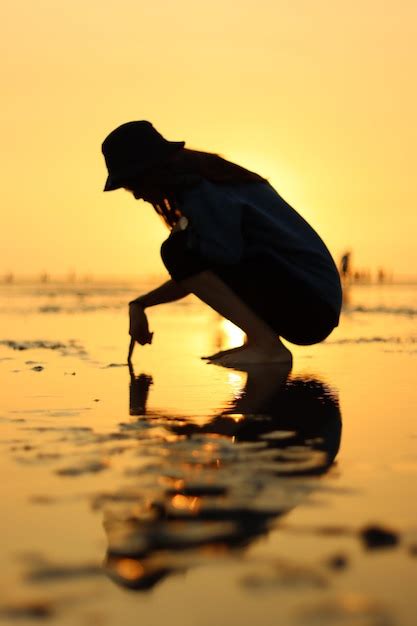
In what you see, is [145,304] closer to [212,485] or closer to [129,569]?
[212,485]

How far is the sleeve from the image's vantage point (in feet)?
15.1

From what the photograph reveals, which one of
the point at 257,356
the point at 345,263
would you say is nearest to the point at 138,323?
the point at 257,356

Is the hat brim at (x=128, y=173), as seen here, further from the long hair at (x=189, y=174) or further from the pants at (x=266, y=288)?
the pants at (x=266, y=288)

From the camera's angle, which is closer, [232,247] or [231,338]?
[232,247]

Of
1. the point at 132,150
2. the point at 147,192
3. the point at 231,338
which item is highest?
the point at 132,150

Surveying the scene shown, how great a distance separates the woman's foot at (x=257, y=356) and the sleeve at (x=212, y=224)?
68cm

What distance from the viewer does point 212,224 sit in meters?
4.63

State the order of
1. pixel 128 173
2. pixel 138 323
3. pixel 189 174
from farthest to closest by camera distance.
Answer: pixel 138 323 → pixel 189 174 → pixel 128 173

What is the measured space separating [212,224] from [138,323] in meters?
0.75

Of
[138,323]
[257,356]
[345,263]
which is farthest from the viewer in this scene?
[345,263]

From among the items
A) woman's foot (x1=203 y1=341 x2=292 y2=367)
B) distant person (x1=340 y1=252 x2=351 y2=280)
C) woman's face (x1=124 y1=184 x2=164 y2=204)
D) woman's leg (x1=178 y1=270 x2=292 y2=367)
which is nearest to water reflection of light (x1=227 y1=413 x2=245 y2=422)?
woman's leg (x1=178 y1=270 x2=292 y2=367)

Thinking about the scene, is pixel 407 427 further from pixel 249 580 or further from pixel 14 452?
pixel 249 580

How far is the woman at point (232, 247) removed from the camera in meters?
4.65

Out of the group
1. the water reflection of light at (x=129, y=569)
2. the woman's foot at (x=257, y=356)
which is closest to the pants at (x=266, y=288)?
the woman's foot at (x=257, y=356)
